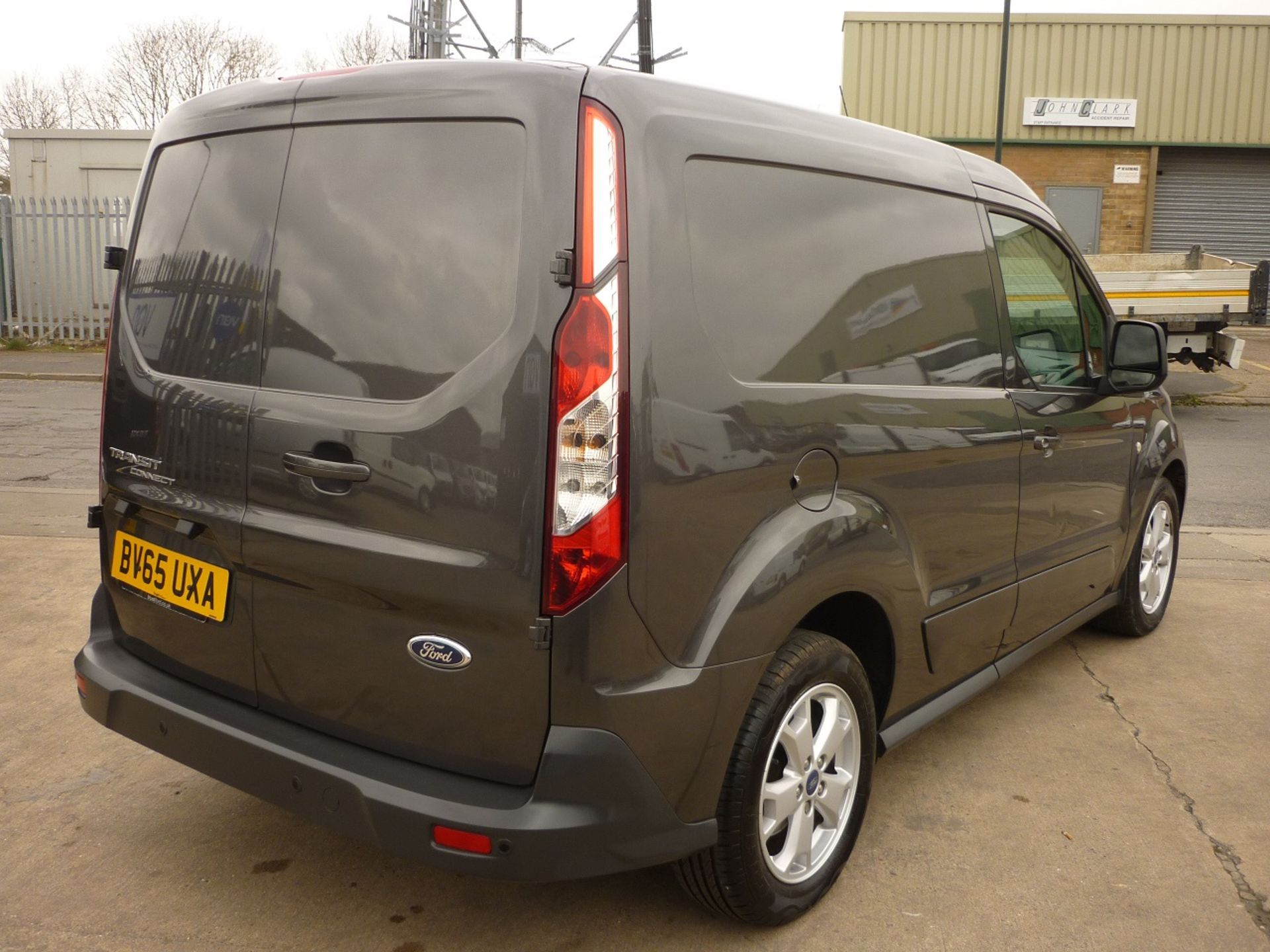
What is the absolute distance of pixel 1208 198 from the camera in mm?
23562

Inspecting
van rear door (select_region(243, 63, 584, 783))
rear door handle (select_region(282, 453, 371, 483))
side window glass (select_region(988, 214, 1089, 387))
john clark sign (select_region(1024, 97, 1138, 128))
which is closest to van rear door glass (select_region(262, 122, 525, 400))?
van rear door (select_region(243, 63, 584, 783))

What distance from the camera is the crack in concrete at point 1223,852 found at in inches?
109

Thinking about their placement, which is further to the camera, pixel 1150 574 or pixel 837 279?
pixel 1150 574

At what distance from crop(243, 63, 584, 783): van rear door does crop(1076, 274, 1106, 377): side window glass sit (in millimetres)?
2551

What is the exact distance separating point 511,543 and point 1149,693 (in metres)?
3.14

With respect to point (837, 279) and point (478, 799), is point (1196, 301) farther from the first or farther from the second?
point (478, 799)

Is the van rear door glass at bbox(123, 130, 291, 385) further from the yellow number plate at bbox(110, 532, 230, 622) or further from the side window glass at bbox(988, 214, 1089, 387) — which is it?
the side window glass at bbox(988, 214, 1089, 387)

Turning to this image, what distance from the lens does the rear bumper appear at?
85.0 inches

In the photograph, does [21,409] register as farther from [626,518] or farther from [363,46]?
[363,46]

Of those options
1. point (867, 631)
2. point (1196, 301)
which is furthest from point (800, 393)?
point (1196, 301)

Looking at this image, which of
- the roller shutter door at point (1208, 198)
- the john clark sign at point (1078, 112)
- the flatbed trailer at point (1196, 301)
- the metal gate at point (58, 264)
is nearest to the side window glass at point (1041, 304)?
the flatbed trailer at point (1196, 301)

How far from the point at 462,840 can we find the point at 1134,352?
2.97 meters

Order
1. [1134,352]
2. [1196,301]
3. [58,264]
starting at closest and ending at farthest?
[1134,352], [1196,301], [58,264]

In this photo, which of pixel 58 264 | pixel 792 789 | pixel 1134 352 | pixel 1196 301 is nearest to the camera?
pixel 792 789
